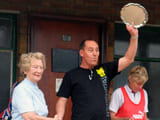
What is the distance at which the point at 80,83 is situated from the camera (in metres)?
4.71

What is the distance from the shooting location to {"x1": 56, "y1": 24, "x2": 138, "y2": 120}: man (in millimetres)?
4613

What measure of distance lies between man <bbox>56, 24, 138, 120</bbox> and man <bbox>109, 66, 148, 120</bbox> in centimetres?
59

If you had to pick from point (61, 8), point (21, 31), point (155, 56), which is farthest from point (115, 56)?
point (21, 31)

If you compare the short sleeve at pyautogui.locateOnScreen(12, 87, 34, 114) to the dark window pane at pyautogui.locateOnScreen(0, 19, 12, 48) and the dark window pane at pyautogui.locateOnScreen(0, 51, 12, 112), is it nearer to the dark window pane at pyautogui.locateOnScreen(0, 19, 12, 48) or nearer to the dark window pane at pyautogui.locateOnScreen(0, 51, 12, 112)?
the dark window pane at pyautogui.locateOnScreen(0, 51, 12, 112)

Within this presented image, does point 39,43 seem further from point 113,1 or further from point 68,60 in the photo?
point 113,1

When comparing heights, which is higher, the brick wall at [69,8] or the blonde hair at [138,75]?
the brick wall at [69,8]

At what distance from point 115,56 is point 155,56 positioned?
29.9 inches

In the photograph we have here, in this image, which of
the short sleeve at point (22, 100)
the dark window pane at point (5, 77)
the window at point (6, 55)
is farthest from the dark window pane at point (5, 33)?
the short sleeve at point (22, 100)

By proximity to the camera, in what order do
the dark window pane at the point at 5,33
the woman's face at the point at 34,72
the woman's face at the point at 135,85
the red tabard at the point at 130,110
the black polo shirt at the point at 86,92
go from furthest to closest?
the dark window pane at the point at 5,33 → the woman's face at the point at 135,85 → the red tabard at the point at 130,110 → the black polo shirt at the point at 86,92 → the woman's face at the point at 34,72

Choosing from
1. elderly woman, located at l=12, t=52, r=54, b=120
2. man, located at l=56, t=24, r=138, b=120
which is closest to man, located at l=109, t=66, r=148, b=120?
man, located at l=56, t=24, r=138, b=120

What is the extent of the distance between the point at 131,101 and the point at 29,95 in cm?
169

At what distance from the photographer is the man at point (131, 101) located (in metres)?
5.35

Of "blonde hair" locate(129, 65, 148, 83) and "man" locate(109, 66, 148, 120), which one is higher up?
"blonde hair" locate(129, 65, 148, 83)

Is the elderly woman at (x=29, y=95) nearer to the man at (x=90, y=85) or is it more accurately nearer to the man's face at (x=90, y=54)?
the man at (x=90, y=85)
